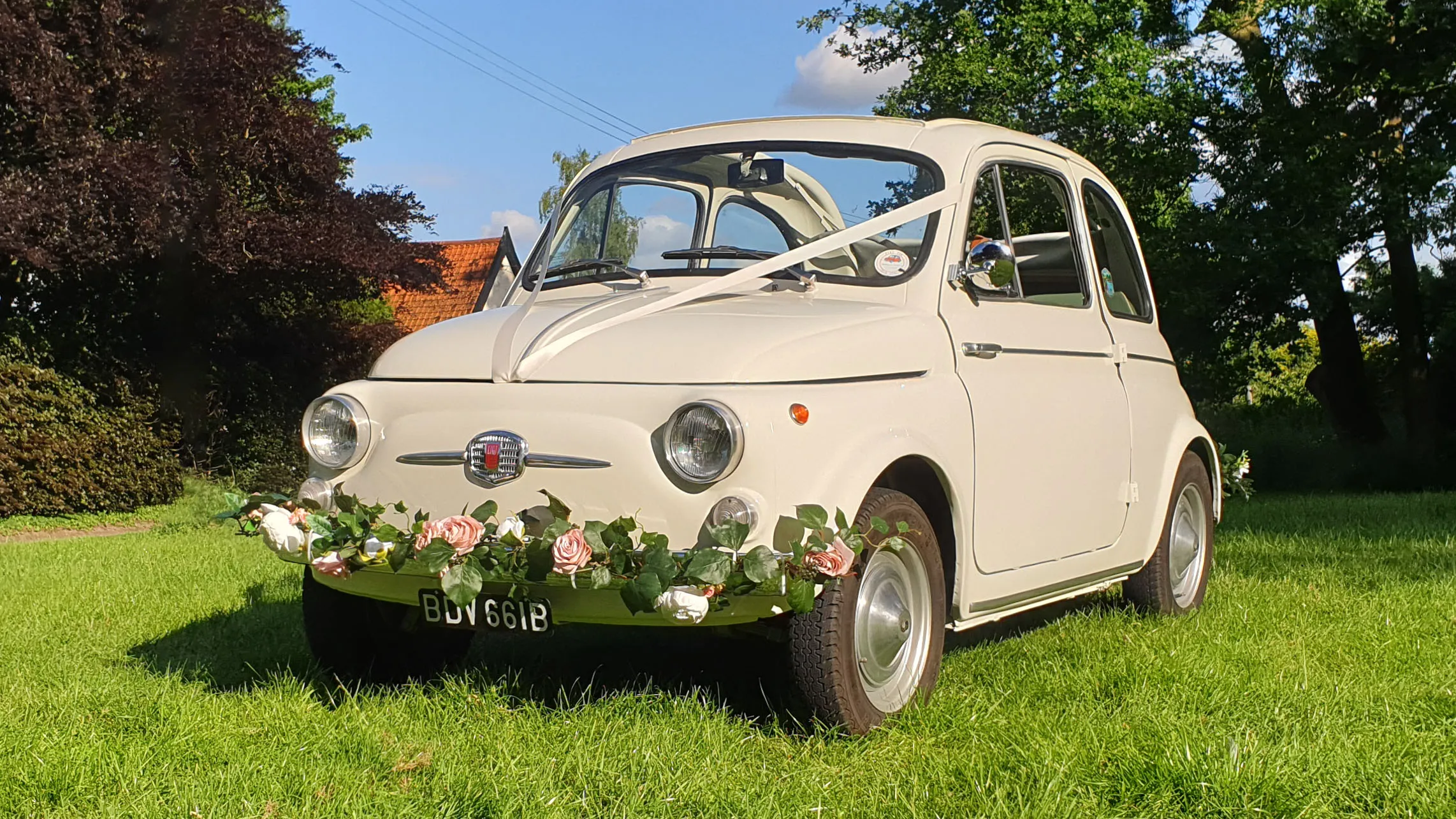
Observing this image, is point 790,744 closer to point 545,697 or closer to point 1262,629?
point 545,697

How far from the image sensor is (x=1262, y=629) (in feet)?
18.6

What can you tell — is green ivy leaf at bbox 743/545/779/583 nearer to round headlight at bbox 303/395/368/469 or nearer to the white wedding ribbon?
the white wedding ribbon

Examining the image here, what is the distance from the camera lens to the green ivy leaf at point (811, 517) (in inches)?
143

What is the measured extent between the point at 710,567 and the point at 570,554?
0.38m

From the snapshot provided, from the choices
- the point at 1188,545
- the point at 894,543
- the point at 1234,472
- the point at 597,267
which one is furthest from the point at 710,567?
the point at 1234,472

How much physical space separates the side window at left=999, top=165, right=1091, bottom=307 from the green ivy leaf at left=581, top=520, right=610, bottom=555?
2472 mm

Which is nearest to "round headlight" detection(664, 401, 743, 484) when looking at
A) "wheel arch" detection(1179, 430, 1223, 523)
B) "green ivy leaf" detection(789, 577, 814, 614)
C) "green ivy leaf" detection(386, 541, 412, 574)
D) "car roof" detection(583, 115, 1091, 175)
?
"green ivy leaf" detection(789, 577, 814, 614)

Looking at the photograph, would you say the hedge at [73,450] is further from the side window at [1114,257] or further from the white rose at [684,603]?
the white rose at [684,603]

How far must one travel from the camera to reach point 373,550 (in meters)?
4.02

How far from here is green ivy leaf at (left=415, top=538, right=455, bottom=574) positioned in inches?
149

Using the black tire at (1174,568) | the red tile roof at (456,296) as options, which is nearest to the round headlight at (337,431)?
the black tire at (1174,568)

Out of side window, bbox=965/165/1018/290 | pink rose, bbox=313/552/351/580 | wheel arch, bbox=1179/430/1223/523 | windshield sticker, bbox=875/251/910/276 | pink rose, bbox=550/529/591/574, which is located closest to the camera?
pink rose, bbox=550/529/591/574

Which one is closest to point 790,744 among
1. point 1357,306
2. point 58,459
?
point 58,459

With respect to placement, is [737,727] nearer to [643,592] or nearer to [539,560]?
→ [643,592]
